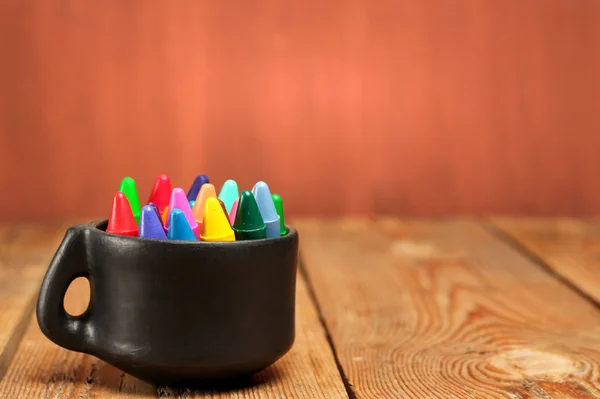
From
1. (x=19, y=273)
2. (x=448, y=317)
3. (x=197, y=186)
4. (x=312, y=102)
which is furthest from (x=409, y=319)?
(x=312, y=102)

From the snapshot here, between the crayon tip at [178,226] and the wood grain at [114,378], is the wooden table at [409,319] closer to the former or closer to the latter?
the wood grain at [114,378]

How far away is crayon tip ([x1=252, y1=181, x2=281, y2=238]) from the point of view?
699 millimetres

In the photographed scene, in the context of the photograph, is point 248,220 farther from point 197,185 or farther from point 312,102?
point 312,102

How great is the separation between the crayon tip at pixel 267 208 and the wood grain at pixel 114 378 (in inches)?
4.8

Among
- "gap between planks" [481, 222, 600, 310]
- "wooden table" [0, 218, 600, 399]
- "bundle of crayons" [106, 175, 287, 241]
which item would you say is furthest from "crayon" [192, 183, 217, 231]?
"gap between planks" [481, 222, 600, 310]

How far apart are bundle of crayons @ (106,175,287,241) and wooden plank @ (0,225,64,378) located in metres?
0.19

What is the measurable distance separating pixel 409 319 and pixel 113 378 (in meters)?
0.33

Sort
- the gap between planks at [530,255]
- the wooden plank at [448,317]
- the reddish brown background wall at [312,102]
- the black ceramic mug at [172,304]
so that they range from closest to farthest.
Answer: the black ceramic mug at [172,304]
the wooden plank at [448,317]
the gap between planks at [530,255]
the reddish brown background wall at [312,102]

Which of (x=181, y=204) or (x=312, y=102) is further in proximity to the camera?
(x=312, y=102)

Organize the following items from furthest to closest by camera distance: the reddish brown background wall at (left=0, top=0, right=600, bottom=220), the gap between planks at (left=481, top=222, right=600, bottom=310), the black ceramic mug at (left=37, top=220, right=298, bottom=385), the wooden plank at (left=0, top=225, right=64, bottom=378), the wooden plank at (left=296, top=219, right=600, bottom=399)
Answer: the reddish brown background wall at (left=0, top=0, right=600, bottom=220) < the gap between planks at (left=481, top=222, right=600, bottom=310) < the wooden plank at (left=0, top=225, right=64, bottom=378) < the wooden plank at (left=296, top=219, right=600, bottom=399) < the black ceramic mug at (left=37, top=220, right=298, bottom=385)

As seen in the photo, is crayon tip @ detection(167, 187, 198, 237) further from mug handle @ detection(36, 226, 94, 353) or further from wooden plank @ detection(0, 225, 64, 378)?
wooden plank @ detection(0, 225, 64, 378)

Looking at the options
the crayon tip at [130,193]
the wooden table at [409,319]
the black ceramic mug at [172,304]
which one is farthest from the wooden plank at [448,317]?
the crayon tip at [130,193]

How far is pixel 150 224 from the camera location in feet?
2.19

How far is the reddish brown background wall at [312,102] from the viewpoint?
153 cm
